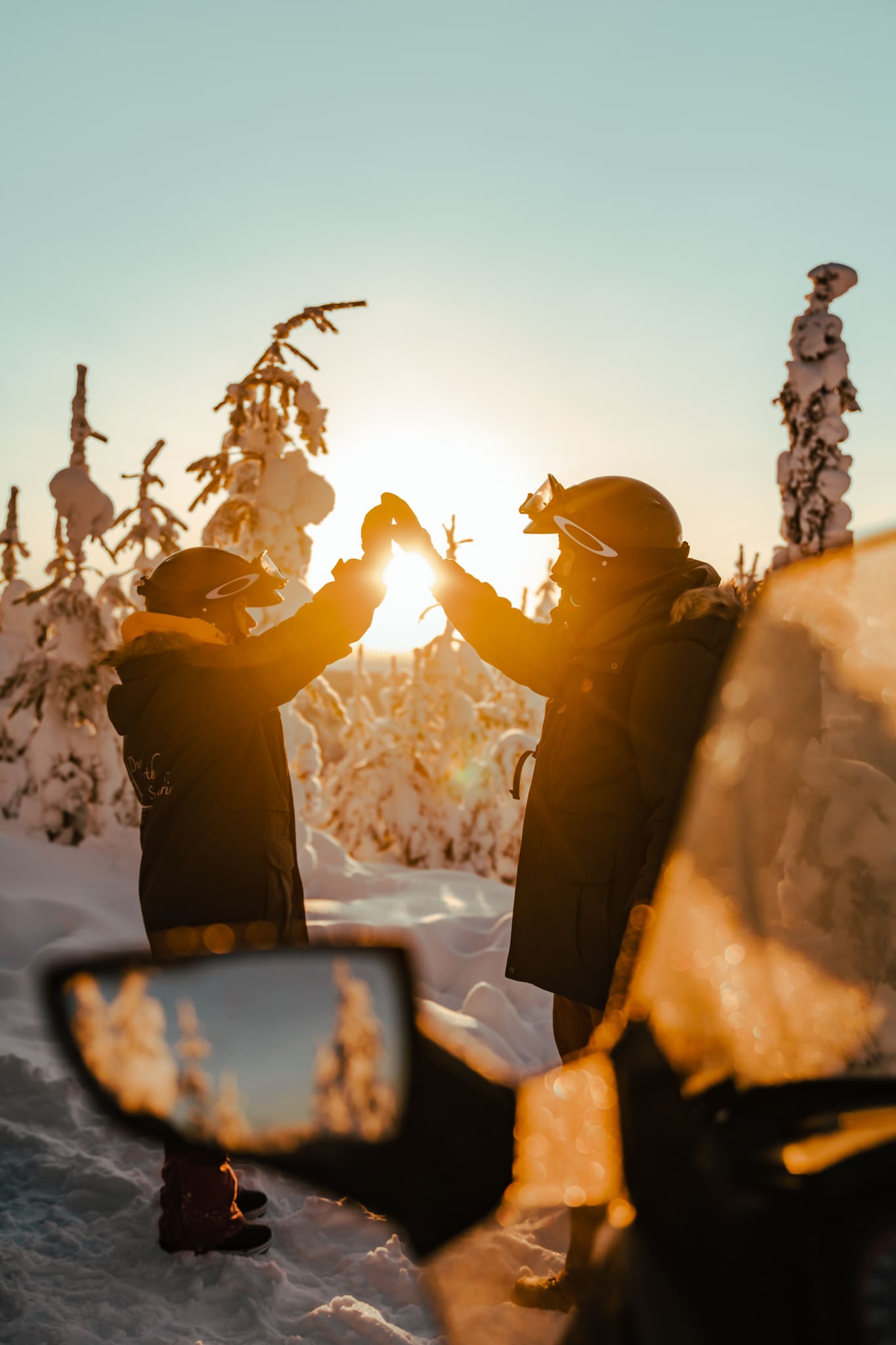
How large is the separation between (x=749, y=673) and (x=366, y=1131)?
1.85 metres

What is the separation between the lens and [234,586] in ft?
11.5

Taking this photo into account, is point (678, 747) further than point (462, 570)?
No

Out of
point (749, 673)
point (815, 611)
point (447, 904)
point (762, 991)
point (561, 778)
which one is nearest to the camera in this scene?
point (815, 611)

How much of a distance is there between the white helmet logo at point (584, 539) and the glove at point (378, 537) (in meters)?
1.00

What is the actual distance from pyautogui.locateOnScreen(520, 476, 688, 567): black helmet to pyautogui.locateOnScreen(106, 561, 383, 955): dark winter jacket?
3.32 feet

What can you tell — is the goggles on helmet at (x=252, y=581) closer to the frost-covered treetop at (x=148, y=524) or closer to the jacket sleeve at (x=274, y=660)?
the jacket sleeve at (x=274, y=660)

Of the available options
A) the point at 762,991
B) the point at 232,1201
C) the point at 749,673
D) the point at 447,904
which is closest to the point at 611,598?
the point at 749,673

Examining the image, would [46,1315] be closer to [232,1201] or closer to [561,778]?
[232,1201]

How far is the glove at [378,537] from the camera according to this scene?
3.68 meters

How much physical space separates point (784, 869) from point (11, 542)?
59.2 ft

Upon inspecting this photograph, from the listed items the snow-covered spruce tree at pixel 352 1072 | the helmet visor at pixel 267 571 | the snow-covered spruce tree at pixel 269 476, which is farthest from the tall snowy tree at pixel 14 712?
the snow-covered spruce tree at pixel 352 1072

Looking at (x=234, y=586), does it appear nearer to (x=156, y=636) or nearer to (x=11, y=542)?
(x=156, y=636)

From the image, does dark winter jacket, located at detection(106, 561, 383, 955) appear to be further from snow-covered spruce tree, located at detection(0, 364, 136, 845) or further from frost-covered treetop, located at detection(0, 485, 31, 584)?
frost-covered treetop, located at detection(0, 485, 31, 584)

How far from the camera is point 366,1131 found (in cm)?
90
